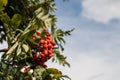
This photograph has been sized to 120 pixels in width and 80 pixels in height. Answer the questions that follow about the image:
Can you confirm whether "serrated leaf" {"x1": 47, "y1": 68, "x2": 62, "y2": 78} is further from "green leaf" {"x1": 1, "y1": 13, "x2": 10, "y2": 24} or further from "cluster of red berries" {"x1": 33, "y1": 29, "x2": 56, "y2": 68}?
"green leaf" {"x1": 1, "y1": 13, "x2": 10, "y2": 24}

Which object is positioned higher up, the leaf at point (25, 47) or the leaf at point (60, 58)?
the leaf at point (60, 58)

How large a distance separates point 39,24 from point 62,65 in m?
1.00

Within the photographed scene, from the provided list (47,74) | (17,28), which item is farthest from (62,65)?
(17,28)

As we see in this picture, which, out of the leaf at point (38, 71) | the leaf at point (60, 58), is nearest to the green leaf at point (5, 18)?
the leaf at point (38, 71)

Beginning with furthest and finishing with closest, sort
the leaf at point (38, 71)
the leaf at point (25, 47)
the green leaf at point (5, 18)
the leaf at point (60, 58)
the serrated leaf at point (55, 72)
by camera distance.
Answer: the leaf at point (60, 58) → the serrated leaf at point (55, 72) → the leaf at point (38, 71) → the green leaf at point (5, 18) → the leaf at point (25, 47)

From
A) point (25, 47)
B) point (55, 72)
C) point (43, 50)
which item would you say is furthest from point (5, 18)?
point (55, 72)

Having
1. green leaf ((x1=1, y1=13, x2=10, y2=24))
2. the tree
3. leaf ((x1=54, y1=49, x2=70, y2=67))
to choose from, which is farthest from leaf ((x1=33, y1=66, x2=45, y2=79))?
green leaf ((x1=1, y1=13, x2=10, y2=24))

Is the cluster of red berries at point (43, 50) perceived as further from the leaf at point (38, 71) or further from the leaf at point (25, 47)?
the leaf at point (25, 47)

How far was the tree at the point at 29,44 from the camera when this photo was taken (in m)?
5.34

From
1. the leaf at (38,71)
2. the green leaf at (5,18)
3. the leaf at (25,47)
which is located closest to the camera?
the leaf at (25,47)

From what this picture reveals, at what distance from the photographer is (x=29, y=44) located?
570cm

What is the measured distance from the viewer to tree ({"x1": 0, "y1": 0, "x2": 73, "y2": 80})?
5.34 m

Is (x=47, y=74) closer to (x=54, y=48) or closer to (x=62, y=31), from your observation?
(x=54, y=48)

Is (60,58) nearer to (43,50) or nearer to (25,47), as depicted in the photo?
(43,50)
